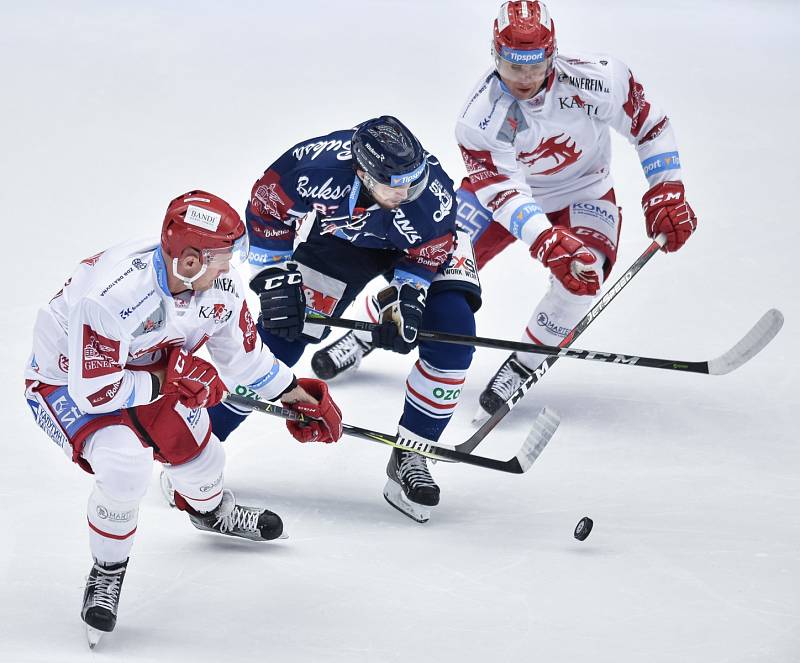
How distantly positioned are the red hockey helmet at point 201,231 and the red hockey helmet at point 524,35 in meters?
1.39

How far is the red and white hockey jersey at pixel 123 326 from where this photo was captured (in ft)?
8.18

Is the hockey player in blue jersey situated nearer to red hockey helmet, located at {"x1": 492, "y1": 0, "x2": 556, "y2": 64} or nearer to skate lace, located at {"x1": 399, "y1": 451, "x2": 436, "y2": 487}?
skate lace, located at {"x1": 399, "y1": 451, "x2": 436, "y2": 487}

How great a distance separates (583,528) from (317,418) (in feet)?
2.38

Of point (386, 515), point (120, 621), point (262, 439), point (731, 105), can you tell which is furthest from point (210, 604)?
point (731, 105)

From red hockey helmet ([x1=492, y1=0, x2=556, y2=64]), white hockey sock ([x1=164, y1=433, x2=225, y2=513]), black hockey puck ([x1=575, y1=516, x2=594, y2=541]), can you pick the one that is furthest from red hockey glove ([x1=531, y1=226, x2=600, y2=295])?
white hockey sock ([x1=164, y1=433, x2=225, y2=513])

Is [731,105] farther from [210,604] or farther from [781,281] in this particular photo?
[210,604]

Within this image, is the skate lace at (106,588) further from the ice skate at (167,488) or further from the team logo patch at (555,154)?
the team logo patch at (555,154)

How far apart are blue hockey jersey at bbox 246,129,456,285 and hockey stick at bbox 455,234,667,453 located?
0.43 m

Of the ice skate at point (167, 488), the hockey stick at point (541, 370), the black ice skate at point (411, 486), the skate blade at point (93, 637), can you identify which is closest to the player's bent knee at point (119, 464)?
the skate blade at point (93, 637)

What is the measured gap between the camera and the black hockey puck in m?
3.04

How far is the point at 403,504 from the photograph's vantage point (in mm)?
3236

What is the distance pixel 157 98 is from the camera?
6.16 m

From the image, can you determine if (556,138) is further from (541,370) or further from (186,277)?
(186,277)

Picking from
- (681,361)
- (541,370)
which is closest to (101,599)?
(541,370)
